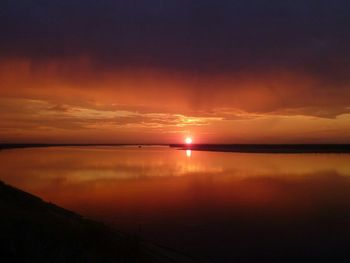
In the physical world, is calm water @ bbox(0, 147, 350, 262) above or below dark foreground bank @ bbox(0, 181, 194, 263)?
below

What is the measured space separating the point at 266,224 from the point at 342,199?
8873 mm

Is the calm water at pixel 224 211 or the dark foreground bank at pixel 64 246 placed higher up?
the dark foreground bank at pixel 64 246

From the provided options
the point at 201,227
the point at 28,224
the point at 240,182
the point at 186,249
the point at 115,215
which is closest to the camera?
the point at 28,224

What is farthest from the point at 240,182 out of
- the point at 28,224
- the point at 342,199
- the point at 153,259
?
the point at 28,224

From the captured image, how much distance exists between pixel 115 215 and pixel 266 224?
304 inches

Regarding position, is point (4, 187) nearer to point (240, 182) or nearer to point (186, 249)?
point (186, 249)

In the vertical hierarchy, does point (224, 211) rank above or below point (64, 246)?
below

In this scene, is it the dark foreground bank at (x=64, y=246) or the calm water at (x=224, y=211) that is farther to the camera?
the calm water at (x=224, y=211)

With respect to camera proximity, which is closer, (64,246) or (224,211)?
(64,246)

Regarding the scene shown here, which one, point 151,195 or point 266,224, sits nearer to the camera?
point 266,224

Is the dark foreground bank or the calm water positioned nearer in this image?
the dark foreground bank

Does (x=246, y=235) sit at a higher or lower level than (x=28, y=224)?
lower

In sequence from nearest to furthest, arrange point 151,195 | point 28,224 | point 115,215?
point 28,224 < point 115,215 < point 151,195

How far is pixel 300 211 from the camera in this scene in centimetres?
1822
